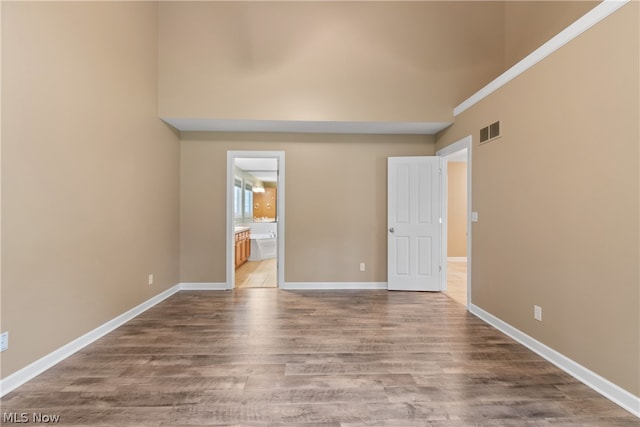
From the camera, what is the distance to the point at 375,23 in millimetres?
3844

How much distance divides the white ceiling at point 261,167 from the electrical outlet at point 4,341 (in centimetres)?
470

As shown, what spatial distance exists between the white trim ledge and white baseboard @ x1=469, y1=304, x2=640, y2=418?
7.99 ft

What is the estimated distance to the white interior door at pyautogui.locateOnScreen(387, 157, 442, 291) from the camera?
4.26m

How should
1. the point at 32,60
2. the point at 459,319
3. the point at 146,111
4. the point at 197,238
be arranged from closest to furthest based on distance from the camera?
the point at 32,60, the point at 459,319, the point at 146,111, the point at 197,238

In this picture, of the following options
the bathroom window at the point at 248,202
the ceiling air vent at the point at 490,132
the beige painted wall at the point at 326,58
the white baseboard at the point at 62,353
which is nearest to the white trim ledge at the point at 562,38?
the ceiling air vent at the point at 490,132

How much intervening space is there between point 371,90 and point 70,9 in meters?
3.15

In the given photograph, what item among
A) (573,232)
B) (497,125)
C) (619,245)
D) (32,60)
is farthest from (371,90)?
(32,60)

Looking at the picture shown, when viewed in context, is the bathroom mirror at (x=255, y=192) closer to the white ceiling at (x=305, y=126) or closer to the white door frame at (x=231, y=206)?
the white door frame at (x=231, y=206)

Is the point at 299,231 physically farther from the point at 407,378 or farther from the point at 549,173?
the point at 549,173

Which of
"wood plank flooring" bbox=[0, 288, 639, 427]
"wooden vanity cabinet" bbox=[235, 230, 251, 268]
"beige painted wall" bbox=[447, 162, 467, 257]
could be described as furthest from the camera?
"beige painted wall" bbox=[447, 162, 467, 257]

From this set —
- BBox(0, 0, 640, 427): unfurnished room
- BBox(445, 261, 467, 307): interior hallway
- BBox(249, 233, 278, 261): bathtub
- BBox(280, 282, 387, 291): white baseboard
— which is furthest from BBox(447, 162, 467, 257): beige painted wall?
BBox(249, 233, 278, 261): bathtub

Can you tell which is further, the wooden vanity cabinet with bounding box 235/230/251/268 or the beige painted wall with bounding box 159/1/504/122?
the wooden vanity cabinet with bounding box 235/230/251/268

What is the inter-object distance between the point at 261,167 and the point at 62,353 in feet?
18.9

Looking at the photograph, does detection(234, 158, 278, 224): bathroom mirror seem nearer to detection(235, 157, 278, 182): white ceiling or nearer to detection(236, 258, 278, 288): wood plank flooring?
detection(235, 157, 278, 182): white ceiling
